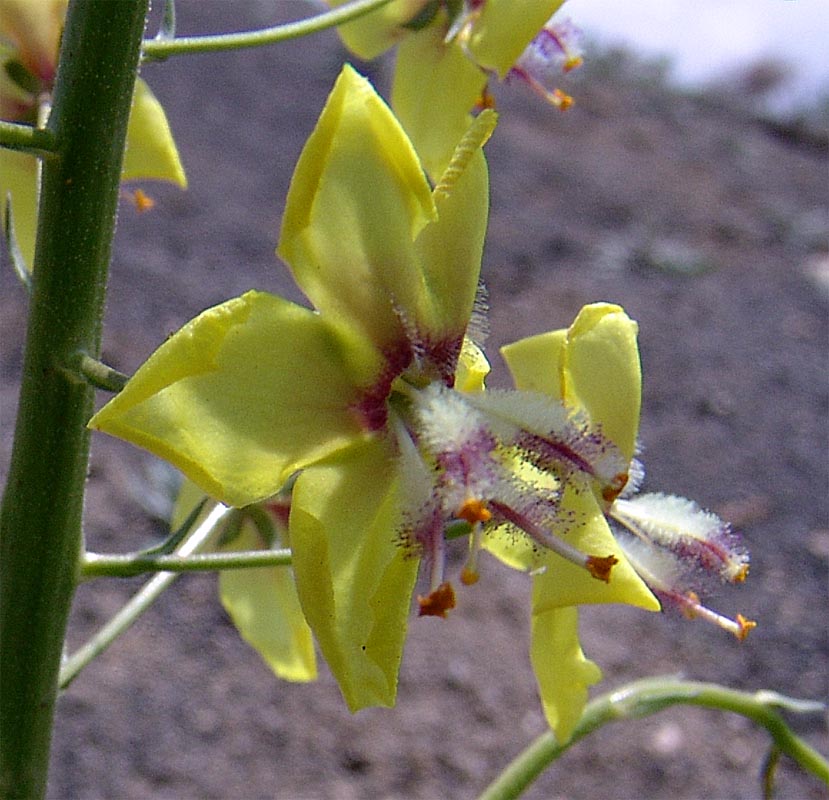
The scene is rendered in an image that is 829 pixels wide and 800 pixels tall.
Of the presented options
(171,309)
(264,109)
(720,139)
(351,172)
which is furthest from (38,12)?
(720,139)

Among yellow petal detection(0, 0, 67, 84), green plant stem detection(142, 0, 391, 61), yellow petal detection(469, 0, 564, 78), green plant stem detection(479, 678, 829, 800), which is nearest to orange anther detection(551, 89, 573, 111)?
yellow petal detection(469, 0, 564, 78)

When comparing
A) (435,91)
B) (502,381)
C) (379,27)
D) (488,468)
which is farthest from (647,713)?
(502,381)

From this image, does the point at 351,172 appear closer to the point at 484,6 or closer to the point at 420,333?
the point at 420,333

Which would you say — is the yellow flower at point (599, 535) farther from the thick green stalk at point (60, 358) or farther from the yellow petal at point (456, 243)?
the thick green stalk at point (60, 358)

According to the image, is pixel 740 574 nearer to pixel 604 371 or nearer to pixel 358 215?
pixel 604 371

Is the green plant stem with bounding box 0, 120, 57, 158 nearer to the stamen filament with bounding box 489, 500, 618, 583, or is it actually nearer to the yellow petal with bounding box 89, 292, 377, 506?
the yellow petal with bounding box 89, 292, 377, 506

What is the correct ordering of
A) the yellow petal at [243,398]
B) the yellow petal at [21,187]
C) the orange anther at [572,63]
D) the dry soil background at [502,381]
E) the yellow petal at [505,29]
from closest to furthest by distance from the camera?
1. the yellow petal at [243,398]
2. the yellow petal at [505,29]
3. the yellow petal at [21,187]
4. the orange anther at [572,63]
5. the dry soil background at [502,381]

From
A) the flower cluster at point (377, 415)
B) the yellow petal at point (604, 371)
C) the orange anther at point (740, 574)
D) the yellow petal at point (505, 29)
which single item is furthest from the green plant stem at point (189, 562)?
the yellow petal at point (505, 29)
